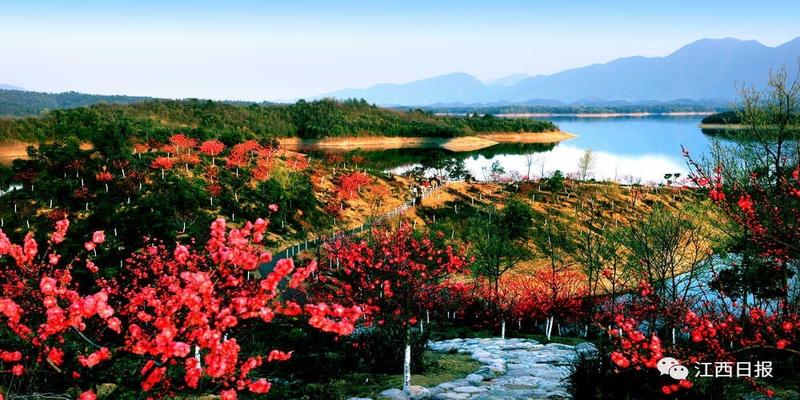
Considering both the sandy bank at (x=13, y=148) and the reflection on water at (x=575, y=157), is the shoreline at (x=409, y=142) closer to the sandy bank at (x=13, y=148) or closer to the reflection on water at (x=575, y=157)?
the reflection on water at (x=575, y=157)

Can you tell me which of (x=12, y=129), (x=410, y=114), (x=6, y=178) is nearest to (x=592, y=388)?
(x=6, y=178)

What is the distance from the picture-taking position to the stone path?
1138cm

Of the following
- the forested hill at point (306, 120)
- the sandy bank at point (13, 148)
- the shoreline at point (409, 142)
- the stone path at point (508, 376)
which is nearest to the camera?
the stone path at point (508, 376)

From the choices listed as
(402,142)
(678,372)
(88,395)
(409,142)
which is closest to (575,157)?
(409,142)

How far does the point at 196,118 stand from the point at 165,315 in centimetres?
14672

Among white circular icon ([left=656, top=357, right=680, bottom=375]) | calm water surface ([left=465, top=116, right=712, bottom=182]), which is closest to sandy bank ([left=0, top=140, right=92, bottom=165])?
calm water surface ([left=465, top=116, right=712, bottom=182])

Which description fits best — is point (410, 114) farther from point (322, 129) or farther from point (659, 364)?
point (659, 364)

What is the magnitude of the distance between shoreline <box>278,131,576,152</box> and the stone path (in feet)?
385

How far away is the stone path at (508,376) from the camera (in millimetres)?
11375

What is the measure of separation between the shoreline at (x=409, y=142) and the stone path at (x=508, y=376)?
4615 inches

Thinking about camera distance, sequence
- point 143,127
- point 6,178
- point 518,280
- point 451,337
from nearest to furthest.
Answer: point 451,337 < point 518,280 < point 6,178 < point 143,127

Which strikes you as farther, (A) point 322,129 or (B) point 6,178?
(A) point 322,129

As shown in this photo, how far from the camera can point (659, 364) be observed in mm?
9219

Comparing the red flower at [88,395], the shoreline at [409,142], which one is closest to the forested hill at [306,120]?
the shoreline at [409,142]
